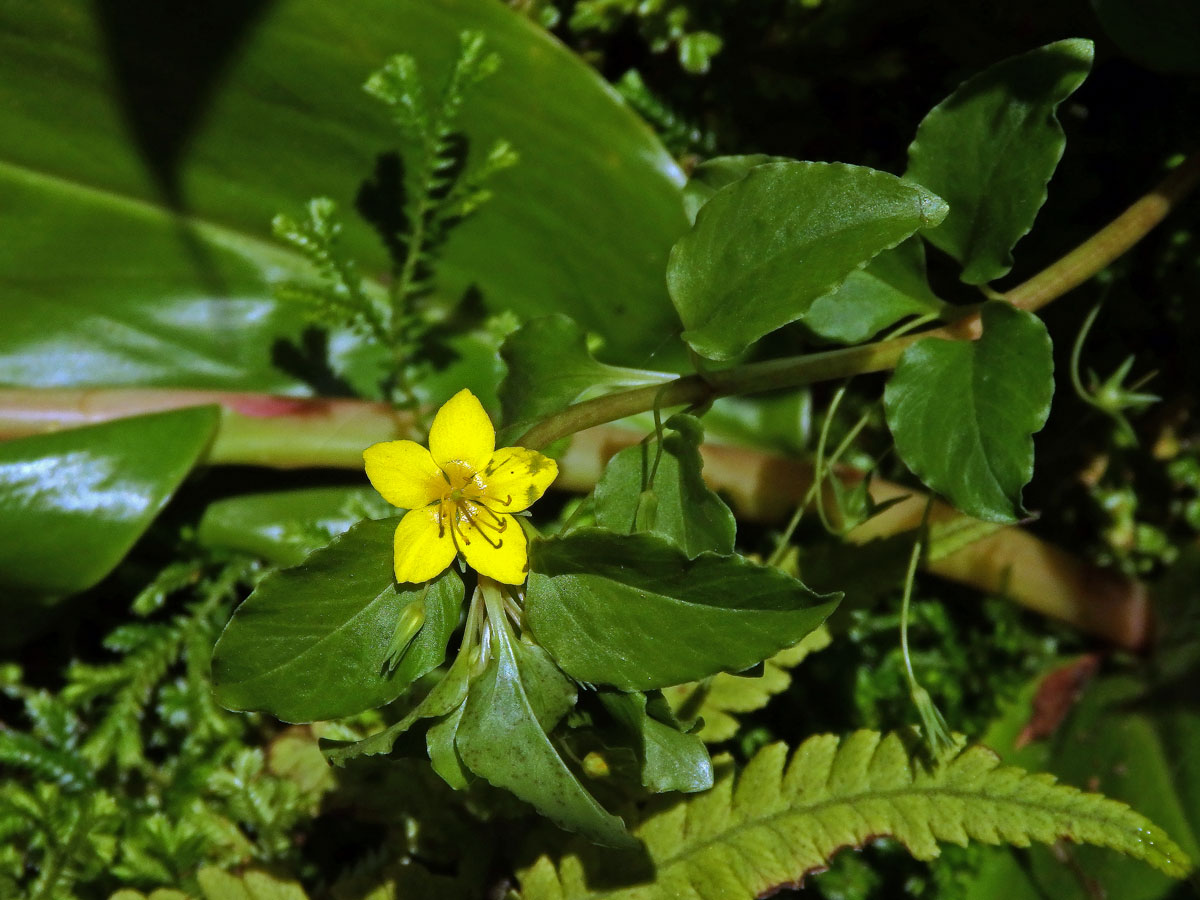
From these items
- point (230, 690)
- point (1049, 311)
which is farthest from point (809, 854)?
point (1049, 311)

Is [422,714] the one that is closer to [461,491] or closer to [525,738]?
[525,738]

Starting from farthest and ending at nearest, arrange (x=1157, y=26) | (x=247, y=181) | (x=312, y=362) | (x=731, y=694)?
(x=312, y=362) < (x=247, y=181) < (x=731, y=694) < (x=1157, y=26)

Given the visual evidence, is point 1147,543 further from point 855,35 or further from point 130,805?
point 130,805

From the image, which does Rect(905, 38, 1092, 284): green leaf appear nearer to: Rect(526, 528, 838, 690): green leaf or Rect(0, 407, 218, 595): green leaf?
Rect(526, 528, 838, 690): green leaf

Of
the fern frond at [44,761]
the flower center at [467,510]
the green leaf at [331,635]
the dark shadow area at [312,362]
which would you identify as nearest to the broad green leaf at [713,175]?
the flower center at [467,510]

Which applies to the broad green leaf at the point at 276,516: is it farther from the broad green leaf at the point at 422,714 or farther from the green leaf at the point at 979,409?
the green leaf at the point at 979,409

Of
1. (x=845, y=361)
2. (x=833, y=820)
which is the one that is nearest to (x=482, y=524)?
(x=845, y=361)
